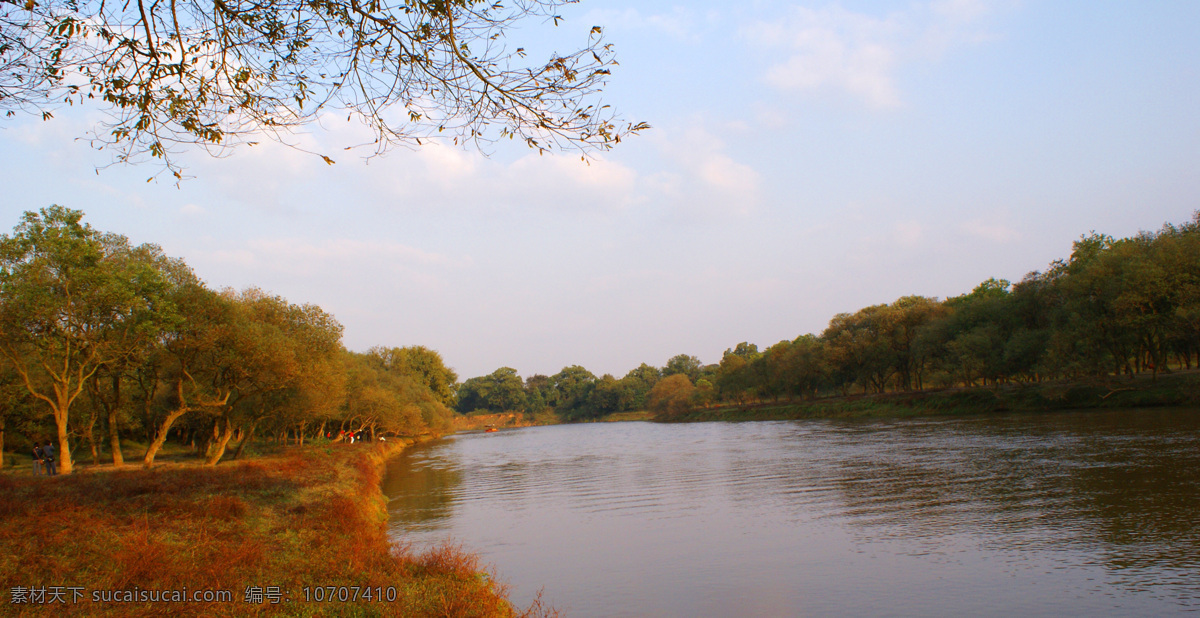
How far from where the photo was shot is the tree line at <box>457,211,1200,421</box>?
4238 centimetres

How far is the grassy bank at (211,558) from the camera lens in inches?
329

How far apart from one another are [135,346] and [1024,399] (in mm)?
62049

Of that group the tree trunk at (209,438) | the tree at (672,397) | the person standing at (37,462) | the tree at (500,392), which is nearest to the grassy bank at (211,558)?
the person standing at (37,462)

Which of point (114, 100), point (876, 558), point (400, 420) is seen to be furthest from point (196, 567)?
point (400, 420)

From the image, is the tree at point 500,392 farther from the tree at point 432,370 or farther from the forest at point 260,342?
the forest at point 260,342

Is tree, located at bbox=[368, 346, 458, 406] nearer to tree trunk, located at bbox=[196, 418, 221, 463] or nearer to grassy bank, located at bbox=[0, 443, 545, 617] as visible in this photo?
tree trunk, located at bbox=[196, 418, 221, 463]

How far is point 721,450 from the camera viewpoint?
145 ft

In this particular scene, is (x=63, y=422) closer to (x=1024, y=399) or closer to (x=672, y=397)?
(x=1024, y=399)

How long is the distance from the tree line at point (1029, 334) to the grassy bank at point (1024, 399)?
1.41m

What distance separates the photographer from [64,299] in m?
24.5

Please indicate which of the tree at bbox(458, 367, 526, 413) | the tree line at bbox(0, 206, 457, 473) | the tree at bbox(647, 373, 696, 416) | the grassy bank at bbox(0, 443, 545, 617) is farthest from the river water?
the tree at bbox(458, 367, 526, 413)

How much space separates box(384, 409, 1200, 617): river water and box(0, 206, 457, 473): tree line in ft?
30.9

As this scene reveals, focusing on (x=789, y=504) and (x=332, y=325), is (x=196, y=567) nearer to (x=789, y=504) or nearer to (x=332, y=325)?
(x=789, y=504)

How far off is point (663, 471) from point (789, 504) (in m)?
13.7
